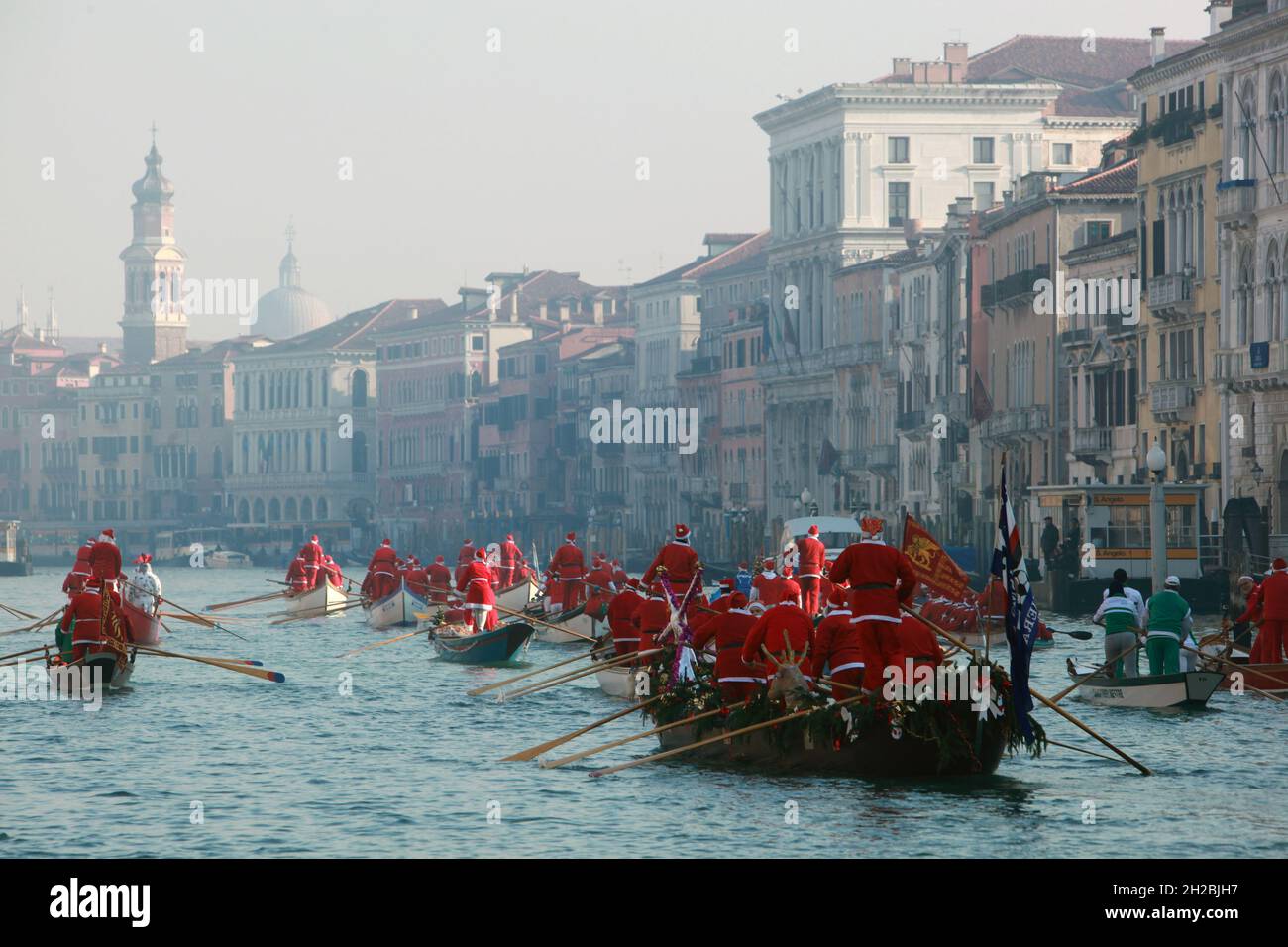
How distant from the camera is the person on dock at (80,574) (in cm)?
3752

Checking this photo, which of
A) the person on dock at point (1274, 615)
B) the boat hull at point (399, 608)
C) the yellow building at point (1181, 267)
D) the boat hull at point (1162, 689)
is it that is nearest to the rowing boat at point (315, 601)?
the boat hull at point (399, 608)

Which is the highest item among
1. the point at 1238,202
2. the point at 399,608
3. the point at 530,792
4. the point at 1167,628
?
the point at 1238,202

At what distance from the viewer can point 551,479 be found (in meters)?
151

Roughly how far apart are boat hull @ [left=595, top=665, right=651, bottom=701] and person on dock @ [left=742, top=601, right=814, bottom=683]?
6287mm

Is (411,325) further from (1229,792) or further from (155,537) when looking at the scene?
(1229,792)

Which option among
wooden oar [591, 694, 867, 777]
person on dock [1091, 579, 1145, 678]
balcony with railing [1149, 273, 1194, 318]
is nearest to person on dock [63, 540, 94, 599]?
wooden oar [591, 694, 867, 777]

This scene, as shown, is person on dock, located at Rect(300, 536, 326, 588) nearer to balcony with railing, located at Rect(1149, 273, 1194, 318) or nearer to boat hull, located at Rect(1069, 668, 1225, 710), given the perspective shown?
balcony with railing, located at Rect(1149, 273, 1194, 318)

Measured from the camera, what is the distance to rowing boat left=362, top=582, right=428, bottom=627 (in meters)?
57.0

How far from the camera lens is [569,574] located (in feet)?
166

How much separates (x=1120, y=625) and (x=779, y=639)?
8.21 m

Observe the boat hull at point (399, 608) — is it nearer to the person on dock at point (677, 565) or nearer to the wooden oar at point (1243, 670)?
the person on dock at point (677, 565)

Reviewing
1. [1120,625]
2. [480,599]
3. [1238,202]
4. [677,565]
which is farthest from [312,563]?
[1120,625]

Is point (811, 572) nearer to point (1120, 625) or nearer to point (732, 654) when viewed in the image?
point (1120, 625)
